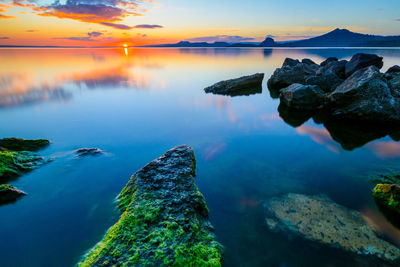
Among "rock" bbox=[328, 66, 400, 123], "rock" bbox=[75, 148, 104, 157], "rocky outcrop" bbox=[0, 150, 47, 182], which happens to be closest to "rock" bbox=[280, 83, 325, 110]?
"rock" bbox=[328, 66, 400, 123]

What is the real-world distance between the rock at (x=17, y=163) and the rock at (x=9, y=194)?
40.3 inches

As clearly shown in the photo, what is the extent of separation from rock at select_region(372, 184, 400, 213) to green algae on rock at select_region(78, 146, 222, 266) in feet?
15.6

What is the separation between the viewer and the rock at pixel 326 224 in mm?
3973

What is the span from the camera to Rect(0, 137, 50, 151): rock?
768cm

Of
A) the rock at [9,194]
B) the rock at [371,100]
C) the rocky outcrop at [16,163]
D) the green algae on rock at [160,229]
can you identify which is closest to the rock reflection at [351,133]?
the rock at [371,100]

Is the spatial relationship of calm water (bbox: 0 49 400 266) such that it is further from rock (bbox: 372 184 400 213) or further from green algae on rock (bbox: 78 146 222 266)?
green algae on rock (bbox: 78 146 222 266)

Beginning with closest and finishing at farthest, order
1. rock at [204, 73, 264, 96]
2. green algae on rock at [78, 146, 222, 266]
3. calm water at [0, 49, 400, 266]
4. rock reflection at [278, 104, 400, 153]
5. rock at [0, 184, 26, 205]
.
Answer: green algae on rock at [78, 146, 222, 266]
calm water at [0, 49, 400, 266]
rock at [0, 184, 26, 205]
rock reflection at [278, 104, 400, 153]
rock at [204, 73, 264, 96]

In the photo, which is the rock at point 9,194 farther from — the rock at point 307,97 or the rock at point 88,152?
the rock at point 307,97

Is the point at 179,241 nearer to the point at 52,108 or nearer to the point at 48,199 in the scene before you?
the point at 48,199

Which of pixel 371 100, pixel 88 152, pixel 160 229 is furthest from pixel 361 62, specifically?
pixel 88 152

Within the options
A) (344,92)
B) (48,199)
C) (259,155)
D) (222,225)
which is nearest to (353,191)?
(259,155)

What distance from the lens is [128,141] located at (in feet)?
31.4

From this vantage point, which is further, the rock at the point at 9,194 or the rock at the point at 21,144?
the rock at the point at 21,144

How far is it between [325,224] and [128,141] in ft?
28.1
